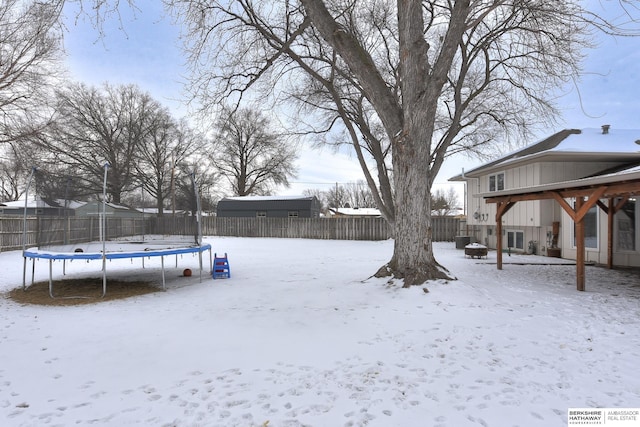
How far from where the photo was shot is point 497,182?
15.9m

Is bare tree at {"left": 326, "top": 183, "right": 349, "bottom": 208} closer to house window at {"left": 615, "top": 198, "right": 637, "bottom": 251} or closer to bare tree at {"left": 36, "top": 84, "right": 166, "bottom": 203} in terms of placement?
bare tree at {"left": 36, "top": 84, "right": 166, "bottom": 203}

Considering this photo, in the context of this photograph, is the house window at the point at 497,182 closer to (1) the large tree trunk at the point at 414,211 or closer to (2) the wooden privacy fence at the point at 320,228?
(2) the wooden privacy fence at the point at 320,228

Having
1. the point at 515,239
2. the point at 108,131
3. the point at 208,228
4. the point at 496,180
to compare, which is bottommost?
the point at 515,239

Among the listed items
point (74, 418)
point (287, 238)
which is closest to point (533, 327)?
point (74, 418)

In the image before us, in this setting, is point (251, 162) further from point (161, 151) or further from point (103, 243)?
point (103, 243)

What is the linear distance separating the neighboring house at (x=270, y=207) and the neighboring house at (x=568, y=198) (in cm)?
1651

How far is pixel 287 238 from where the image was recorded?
24.6m

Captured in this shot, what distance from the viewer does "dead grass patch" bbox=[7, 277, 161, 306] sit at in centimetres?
681

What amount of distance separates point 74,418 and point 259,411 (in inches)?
55.7

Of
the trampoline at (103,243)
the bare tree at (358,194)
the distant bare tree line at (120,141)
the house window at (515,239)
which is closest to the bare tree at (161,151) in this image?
the distant bare tree line at (120,141)

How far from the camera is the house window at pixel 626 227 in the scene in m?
10.4

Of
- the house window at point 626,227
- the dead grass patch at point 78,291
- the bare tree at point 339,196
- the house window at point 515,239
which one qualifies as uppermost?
the bare tree at point 339,196

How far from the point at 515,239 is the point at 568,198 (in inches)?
201

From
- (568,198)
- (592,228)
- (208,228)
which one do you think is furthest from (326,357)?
(208,228)
